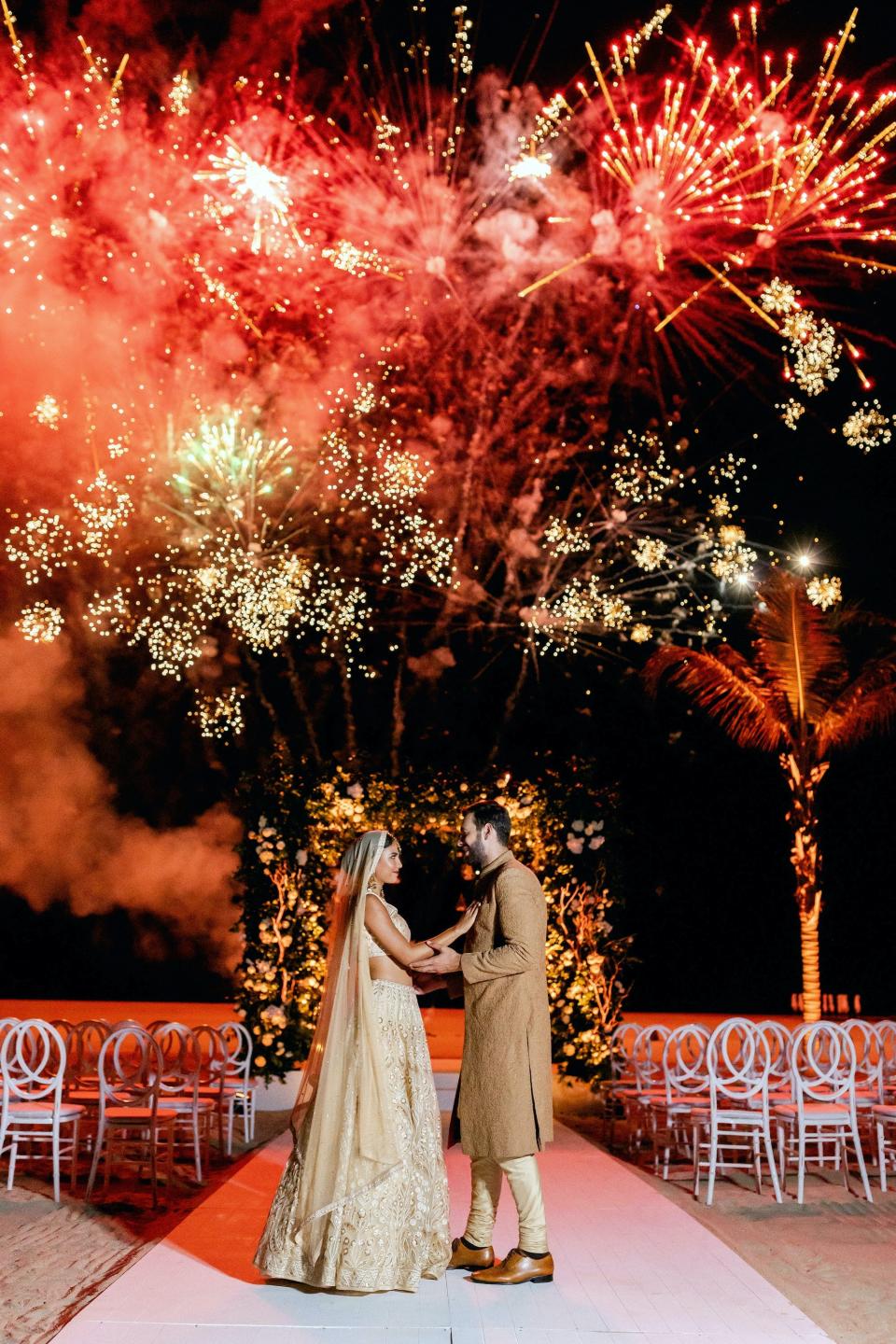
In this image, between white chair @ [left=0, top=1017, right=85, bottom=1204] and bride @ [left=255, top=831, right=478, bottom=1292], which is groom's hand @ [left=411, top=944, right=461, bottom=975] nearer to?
bride @ [left=255, top=831, right=478, bottom=1292]

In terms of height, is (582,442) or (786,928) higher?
(582,442)

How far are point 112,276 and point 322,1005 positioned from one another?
8.04m

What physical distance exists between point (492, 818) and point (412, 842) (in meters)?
6.85

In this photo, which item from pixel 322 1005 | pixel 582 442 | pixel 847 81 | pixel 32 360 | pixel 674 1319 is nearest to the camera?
pixel 674 1319

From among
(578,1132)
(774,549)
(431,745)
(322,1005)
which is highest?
(774,549)

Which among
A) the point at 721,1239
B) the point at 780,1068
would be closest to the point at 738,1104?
the point at 780,1068

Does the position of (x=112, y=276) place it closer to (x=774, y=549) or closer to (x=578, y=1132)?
(x=578, y=1132)

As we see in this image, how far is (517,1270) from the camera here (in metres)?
5.05

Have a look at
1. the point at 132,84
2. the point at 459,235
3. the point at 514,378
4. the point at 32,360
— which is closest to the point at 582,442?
the point at 514,378

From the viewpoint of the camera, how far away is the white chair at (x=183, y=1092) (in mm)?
8055

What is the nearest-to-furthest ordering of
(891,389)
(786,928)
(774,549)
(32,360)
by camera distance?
(32,360), (891,389), (774,549), (786,928)

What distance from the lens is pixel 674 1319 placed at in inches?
183

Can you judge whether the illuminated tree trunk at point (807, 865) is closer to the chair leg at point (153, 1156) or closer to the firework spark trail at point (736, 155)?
the firework spark trail at point (736, 155)

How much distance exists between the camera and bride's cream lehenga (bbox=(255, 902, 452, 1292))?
15.6 ft
